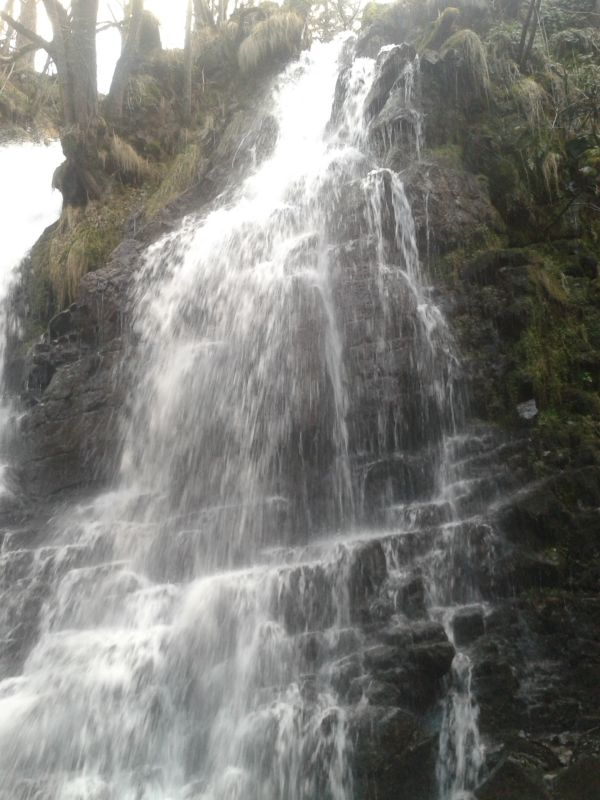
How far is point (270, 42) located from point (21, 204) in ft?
22.2

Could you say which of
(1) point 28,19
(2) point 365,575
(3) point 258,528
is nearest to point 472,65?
A: (3) point 258,528

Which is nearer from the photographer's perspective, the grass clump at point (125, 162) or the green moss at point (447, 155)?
the green moss at point (447, 155)

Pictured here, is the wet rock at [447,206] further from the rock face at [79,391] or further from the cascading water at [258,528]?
the rock face at [79,391]

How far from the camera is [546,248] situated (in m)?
8.80

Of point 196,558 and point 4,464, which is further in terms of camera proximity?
point 4,464

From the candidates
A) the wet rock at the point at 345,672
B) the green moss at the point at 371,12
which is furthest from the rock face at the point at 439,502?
the green moss at the point at 371,12

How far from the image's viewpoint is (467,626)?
18.7 feet

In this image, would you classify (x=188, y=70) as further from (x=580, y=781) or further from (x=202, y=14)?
(x=580, y=781)

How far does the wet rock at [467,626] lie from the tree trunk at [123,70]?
39.0 feet

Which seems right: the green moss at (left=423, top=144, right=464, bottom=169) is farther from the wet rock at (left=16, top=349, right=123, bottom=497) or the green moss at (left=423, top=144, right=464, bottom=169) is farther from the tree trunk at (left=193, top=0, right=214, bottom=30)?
the tree trunk at (left=193, top=0, right=214, bottom=30)

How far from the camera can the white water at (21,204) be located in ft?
39.1

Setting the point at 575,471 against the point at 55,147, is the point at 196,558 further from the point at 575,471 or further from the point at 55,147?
the point at 55,147

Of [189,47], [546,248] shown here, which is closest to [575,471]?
[546,248]

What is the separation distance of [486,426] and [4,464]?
6.57 meters
